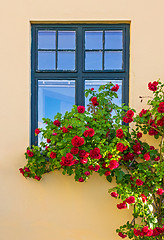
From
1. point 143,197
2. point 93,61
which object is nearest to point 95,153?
point 143,197

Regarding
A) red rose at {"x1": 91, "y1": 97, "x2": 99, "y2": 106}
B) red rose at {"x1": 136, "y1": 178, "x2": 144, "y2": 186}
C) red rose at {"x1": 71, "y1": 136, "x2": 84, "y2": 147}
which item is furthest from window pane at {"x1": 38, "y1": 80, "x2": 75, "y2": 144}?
red rose at {"x1": 136, "y1": 178, "x2": 144, "y2": 186}

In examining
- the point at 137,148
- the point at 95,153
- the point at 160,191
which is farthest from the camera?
the point at 137,148

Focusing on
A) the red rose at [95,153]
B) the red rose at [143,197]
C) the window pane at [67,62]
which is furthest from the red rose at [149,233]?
the window pane at [67,62]

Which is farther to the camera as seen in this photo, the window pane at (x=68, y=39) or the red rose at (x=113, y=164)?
the window pane at (x=68, y=39)

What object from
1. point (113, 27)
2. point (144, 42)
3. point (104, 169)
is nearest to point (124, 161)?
point (104, 169)

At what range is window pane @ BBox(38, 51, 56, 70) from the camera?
2928 mm

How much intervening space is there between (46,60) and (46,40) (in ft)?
0.82

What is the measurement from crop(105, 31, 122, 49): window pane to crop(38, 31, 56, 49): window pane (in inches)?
25.7

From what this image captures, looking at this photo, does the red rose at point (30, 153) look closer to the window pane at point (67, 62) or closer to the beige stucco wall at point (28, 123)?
the beige stucco wall at point (28, 123)

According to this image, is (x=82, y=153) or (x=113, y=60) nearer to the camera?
(x=82, y=153)

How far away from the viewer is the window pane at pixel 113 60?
2.91 m

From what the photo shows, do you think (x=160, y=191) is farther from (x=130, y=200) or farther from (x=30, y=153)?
(x=30, y=153)

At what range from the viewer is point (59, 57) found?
9.62 feet

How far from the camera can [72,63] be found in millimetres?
2922
